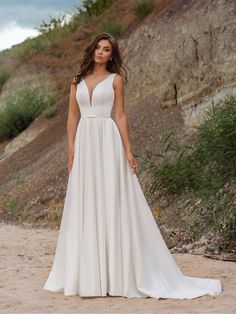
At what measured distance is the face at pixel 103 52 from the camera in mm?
6766

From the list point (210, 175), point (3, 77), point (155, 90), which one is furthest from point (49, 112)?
point (210, 175)

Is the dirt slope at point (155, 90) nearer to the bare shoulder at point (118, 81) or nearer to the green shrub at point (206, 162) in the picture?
the green shrub at point (206, 162)

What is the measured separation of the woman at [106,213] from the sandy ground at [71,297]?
0.44 feet

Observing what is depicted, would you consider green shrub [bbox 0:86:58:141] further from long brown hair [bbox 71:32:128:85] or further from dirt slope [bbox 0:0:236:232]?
long brown hair [bbox 71:32:128:85]

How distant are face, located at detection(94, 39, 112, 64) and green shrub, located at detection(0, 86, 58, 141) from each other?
1292 cm

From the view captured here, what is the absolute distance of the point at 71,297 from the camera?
6.63 m

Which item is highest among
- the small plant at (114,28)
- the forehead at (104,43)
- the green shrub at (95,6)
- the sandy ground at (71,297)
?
the green shrub at (95,6)

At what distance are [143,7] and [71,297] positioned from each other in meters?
13.0

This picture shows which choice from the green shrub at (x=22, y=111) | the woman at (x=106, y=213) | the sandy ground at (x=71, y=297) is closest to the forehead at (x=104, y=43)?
the woman at (x=106, y=213)

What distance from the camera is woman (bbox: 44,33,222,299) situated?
655 cm

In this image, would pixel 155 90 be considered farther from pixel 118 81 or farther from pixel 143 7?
pixel 118 81

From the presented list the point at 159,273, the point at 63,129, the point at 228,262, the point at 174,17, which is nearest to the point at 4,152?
the point at 63,129

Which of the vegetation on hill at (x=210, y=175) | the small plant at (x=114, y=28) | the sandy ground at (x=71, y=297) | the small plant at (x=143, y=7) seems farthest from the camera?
the small plant at (x=114, y=28)

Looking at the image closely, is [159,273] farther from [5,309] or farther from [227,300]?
[5,309]
